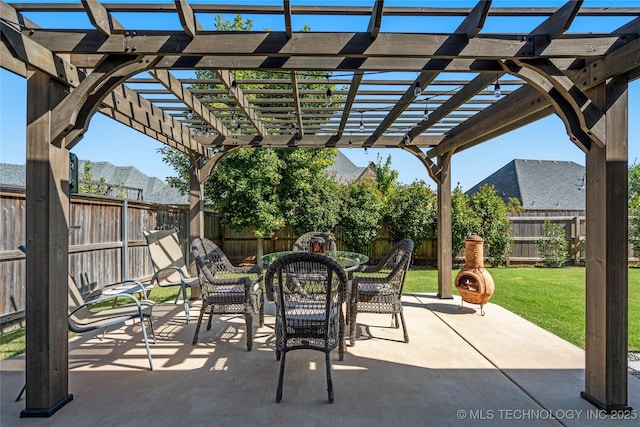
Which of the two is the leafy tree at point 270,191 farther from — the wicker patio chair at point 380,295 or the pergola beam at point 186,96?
the wicker patio chair at point 380,295

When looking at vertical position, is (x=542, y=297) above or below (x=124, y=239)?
below

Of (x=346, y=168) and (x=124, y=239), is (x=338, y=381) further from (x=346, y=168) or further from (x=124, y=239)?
(x=346, y=168)

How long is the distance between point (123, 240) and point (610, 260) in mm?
6637

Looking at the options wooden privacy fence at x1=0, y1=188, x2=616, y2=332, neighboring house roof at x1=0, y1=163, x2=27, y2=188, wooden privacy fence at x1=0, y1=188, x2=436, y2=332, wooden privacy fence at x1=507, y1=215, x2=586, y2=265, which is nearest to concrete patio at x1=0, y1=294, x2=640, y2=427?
wooden privacy fence at x1=0, y1=188, x2=436, y2=332

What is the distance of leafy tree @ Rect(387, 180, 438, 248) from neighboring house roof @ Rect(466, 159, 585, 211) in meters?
7.65

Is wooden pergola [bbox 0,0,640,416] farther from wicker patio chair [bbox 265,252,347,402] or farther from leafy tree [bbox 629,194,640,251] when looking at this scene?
leafy tree [bbox 629,194,640,251]

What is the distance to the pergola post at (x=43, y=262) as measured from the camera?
2369mm

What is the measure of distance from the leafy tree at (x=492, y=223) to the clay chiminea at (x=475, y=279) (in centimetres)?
470

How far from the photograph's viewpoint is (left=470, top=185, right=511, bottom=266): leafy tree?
931cm

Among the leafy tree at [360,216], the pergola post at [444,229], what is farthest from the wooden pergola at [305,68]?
the leafy tree at [360,216]

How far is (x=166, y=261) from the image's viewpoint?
5.32 metres

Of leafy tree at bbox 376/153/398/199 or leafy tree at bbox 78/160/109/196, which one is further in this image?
leafy tree at bbox 376/153/398/199

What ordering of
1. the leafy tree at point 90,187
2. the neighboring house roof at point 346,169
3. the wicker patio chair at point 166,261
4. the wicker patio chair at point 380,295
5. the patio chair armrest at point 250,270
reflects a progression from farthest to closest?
1. the neighboring house roof at point 346,169
2. the leafy tree at point 90,187
3. the wicker patio chair at point 166,261
4. the patio chair armrest at point 250,270
5. the wicker patio chair at point 380,295

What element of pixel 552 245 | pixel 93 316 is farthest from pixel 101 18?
pixel 552 245
